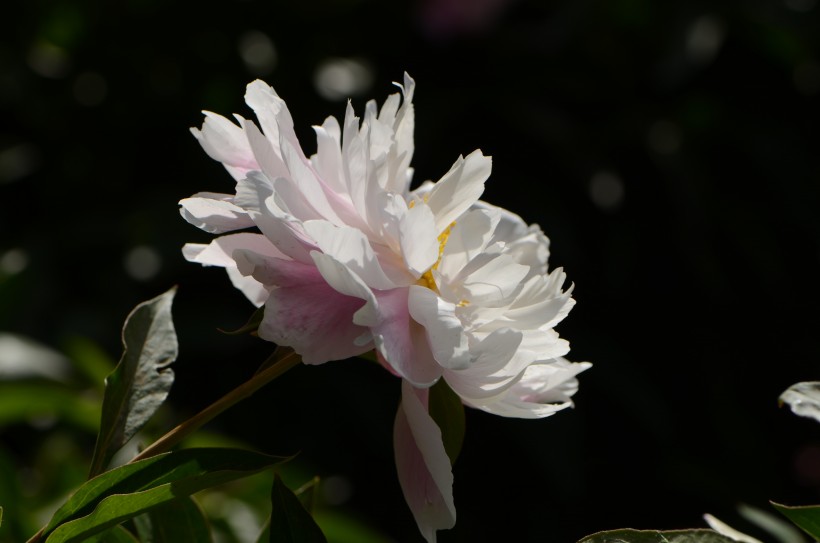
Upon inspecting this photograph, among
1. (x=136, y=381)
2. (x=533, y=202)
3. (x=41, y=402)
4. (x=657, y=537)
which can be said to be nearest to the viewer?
(x=657, y=537)

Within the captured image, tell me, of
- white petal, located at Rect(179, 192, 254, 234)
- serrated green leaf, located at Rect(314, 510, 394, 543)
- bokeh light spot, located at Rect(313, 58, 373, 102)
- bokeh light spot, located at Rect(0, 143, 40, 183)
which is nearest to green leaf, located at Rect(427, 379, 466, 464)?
white petal, located at Rect(179, 192, 254, 234)

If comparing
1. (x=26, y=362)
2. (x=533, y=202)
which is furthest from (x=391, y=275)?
(x=533, y=202)

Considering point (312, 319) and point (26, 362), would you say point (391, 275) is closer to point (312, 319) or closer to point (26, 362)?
point (312, 319)

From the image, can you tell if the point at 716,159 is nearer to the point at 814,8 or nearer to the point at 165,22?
the point at 814,8

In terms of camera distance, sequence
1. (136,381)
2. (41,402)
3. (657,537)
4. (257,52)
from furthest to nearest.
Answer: (257,52) → (41,402) → (136,381) → (657,537)

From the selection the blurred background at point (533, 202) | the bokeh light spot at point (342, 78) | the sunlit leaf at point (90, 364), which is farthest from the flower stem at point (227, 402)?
the bokeh light spot at point (342, 78)

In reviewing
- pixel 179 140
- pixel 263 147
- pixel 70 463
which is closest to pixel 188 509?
pixel 263 147

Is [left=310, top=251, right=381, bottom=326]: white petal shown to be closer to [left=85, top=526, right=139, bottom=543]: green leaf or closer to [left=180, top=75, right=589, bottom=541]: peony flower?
[left=180, top=75, right=589, bottom=541]: peony flower
